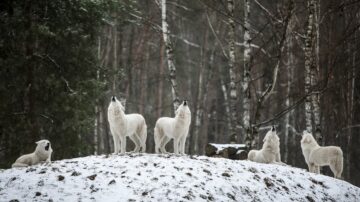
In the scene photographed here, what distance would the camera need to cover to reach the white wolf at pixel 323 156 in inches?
524

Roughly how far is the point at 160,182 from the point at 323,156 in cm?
565

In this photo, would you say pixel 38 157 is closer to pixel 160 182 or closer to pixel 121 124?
pixel 121 124

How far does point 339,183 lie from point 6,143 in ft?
Answer: 38.5

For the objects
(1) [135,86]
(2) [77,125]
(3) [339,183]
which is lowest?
(3) [339,183]

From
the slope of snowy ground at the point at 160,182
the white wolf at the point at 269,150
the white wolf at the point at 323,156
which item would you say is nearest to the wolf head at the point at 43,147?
the slope of snowy ground at the point at 160,182

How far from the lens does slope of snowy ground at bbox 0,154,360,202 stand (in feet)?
31.1

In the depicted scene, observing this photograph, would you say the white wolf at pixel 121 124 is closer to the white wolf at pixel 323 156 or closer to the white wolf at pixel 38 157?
the white wolf at pixel 38 157

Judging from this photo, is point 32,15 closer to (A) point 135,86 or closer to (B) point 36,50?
(B) point 36,50

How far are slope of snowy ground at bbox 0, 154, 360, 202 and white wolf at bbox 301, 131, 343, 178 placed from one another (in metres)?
1.27

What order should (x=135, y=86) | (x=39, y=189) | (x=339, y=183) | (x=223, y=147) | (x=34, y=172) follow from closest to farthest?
(x=39, y=189)
(x=34, y=172)
(x=339, y=183)
(x=223, y=147)
(x=135, y=86)

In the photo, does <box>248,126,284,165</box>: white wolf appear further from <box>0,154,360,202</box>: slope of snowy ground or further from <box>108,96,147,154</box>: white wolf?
<box>108,96,147,154</box>: white wolf

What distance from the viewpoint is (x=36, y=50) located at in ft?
60.9

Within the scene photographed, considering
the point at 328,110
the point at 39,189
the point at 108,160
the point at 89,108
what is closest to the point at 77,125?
the point at 89,108

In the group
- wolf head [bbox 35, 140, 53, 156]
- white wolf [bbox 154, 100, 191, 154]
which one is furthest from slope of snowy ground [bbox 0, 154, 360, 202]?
wolf head [bbox 35, 140, 53, 156]
